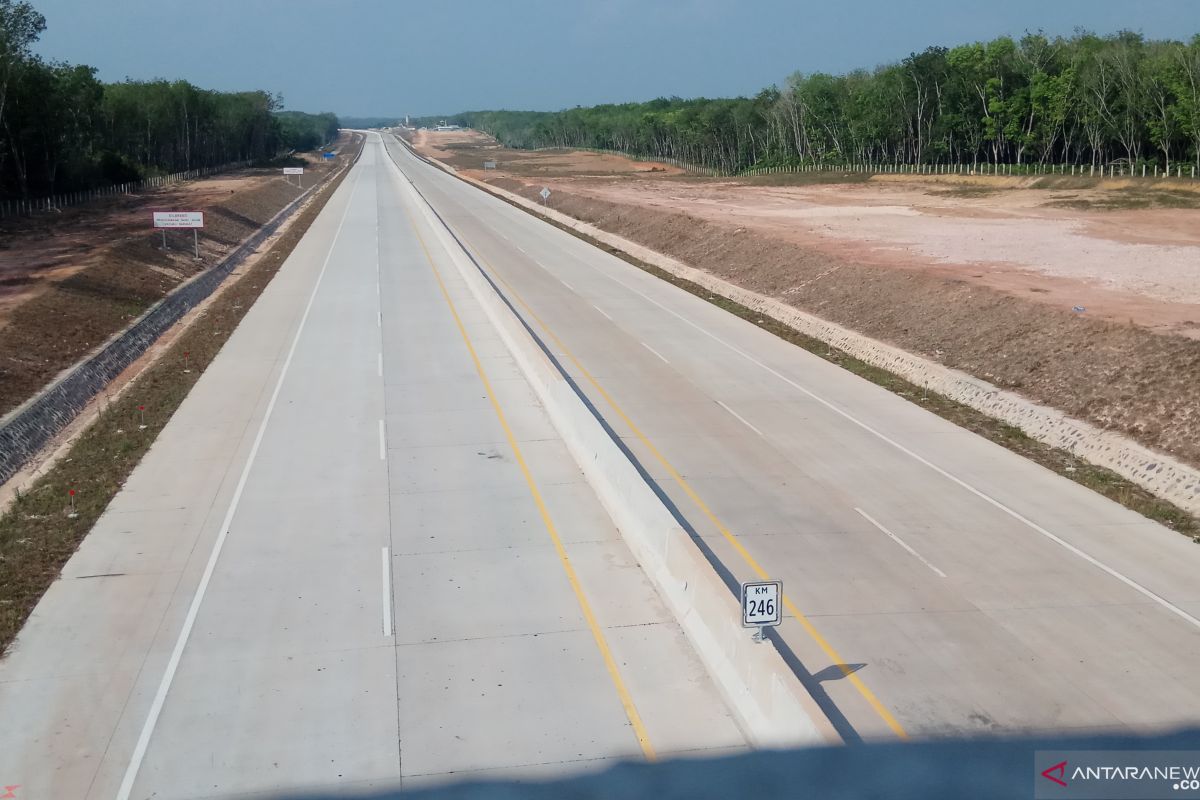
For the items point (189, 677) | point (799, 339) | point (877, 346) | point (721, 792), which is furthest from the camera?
point (799, 339)

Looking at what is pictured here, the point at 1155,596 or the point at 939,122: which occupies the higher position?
the point at 939,122

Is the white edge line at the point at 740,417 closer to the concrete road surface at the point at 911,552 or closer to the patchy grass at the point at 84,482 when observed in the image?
the concrete road surface at the point at 911,552

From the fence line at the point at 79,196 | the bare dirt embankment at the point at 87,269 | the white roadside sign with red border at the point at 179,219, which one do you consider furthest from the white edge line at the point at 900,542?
the fence line at the point at 79,196

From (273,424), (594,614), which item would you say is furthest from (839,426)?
(273,424)

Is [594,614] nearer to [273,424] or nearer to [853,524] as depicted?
[853,524]

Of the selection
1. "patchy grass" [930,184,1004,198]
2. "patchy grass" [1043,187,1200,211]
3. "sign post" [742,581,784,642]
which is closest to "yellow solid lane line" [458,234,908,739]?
"sign post" [742,581,784,642]
